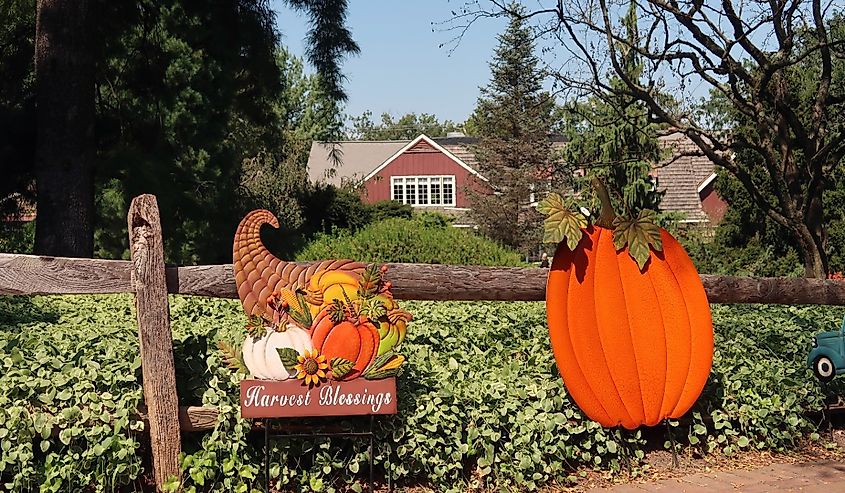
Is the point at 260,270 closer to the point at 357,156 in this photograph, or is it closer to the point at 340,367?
the point at 340,367

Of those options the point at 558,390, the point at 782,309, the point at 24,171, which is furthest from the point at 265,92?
the point at 558,390

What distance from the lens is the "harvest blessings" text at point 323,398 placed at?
169 inches

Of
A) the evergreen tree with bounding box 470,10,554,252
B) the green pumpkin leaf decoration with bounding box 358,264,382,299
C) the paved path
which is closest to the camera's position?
the green pumpkin leaf decoration with bounding box 358,264,382,299

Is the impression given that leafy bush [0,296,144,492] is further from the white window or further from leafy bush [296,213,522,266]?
the white window

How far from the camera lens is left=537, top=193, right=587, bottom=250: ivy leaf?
5.25 metres

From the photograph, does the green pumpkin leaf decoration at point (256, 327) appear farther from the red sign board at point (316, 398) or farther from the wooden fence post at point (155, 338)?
the wooden fence post at point (155, 338)

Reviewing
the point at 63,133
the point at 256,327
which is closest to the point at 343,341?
the point at 256,327

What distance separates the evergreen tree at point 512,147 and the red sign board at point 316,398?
3157 cm

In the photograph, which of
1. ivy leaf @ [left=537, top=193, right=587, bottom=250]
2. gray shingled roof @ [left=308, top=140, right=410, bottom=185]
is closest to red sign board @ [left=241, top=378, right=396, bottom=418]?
ivy leaf @ [left=537, top=193, right=587, bottom=250]

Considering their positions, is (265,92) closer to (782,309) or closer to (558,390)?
(782,309)

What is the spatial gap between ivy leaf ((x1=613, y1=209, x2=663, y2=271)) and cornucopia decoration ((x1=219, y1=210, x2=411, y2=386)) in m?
1.63

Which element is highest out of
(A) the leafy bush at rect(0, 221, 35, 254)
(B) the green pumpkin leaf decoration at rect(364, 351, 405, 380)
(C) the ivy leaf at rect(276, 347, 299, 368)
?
(A) the leafy bush at rect(0, 221, 35, 254)

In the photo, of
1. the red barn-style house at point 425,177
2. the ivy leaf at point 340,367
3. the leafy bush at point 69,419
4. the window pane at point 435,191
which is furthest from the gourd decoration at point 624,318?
the window pane at point 435,191

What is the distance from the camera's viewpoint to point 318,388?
14.3ft
